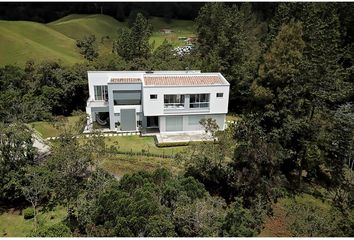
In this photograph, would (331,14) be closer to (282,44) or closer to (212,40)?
(212,40)

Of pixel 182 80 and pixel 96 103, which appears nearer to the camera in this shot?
pixel 182 80

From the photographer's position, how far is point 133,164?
97.9 ft

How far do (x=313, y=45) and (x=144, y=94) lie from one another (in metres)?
16.4

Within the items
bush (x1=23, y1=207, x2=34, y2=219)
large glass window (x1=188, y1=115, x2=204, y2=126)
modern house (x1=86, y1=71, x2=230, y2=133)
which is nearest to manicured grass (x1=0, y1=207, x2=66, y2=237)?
bush (x1=23, y1=207, x2=34, y2=219)

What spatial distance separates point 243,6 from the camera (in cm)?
5950

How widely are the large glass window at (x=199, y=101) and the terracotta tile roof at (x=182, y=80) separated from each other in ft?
4.51

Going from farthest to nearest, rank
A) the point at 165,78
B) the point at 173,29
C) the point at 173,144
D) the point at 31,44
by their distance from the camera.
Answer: the point at 173,29
the point at 31,44
the point at 165,78
the point at 173,144

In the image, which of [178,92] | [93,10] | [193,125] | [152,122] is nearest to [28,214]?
[152,122]

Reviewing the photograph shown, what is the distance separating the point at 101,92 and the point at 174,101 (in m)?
9.41

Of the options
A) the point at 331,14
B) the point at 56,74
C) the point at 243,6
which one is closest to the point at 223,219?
the point at 56,74

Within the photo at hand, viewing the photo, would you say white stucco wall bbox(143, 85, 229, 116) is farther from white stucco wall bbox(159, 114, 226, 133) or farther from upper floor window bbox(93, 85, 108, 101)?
upper floor window bbox(93, 85, 108, 101)

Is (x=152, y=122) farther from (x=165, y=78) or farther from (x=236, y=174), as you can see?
(x=236, y=174)

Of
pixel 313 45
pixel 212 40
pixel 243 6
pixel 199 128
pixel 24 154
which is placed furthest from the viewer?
pixel 243 6

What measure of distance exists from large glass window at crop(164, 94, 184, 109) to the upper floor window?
8.31 m
